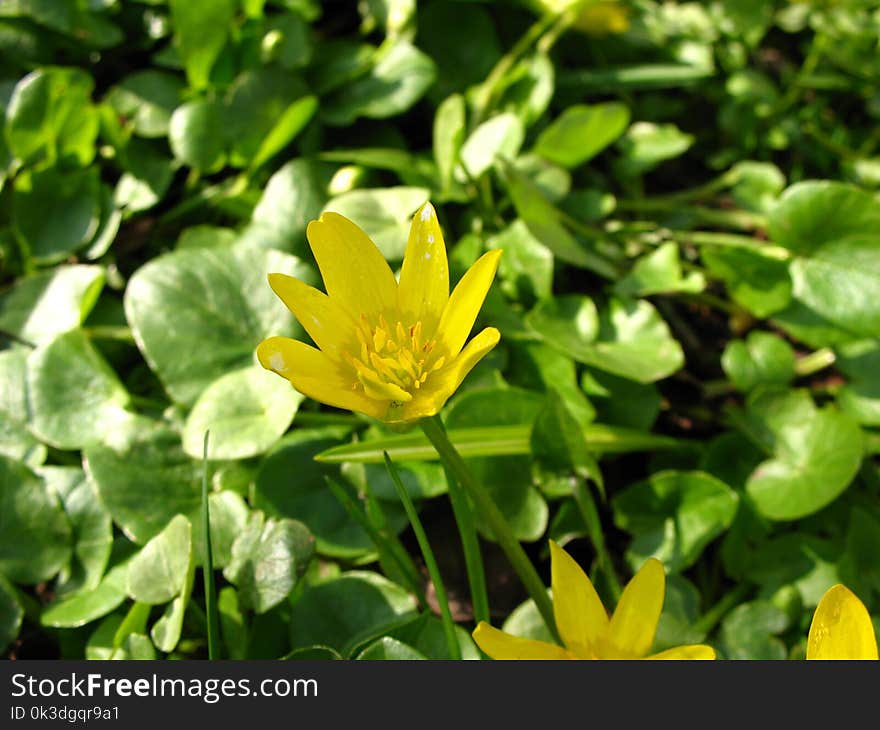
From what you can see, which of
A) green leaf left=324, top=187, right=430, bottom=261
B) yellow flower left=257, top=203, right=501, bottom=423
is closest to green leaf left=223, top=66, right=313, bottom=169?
green leaf left=324, top=187, right=430, bottom=261

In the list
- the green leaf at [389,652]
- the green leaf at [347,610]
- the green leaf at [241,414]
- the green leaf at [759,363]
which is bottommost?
the green leaf at [759,363]

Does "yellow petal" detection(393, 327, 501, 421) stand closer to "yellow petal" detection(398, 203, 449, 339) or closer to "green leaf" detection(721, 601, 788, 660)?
"yellow petal" detection(398, 203, 449, 339)

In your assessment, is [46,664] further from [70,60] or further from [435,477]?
[70,60]

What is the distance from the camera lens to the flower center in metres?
1.02

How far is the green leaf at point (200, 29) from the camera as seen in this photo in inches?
71.6

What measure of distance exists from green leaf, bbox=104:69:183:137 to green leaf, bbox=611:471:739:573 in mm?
1269

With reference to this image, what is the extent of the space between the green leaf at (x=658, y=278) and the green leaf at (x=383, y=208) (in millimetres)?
436

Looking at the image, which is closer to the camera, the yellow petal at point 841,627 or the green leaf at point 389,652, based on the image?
the yellow petal at point 841,627

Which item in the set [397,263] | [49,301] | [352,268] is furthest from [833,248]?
[49,301]

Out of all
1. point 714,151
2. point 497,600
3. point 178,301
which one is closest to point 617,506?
point 497,600

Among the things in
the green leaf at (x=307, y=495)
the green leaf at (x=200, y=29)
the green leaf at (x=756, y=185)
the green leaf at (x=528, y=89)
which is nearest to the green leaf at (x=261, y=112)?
the green leaf at (x=200, y=29)

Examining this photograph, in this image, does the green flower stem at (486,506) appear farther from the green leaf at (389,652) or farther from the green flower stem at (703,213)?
the green flower stem at (703,213)

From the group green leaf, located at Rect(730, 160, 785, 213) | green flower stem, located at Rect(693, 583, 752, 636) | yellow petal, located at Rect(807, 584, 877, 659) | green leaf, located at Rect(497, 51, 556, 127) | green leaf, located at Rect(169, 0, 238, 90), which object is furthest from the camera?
green leaf, located at Rect(730, 160, 785, 213)

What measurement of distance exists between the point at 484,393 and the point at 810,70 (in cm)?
162
